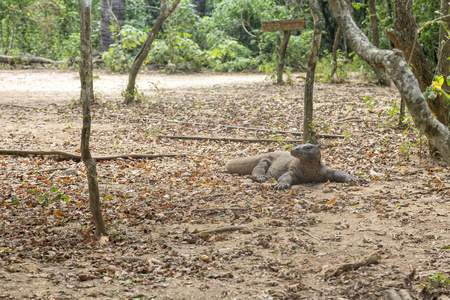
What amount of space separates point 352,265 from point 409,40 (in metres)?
3.03

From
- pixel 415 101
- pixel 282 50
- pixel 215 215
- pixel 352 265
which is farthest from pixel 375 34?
pixel 415 101

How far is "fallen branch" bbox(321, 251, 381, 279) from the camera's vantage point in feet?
11.4

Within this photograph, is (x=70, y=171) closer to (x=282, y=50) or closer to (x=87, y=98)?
(x=87, y=98)

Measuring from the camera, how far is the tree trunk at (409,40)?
4838mm

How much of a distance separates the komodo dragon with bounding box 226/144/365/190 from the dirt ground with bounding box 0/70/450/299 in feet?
0.53

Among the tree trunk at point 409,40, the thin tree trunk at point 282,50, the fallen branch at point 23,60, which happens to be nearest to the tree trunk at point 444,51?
the tree trunk at point 409,40

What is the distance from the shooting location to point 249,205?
17.7ft

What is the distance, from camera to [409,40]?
5461 mm

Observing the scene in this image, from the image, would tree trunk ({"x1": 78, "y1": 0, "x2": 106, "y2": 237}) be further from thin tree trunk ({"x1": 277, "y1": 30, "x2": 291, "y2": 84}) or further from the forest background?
the forest background

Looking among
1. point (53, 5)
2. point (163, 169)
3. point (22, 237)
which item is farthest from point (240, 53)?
point (22, 237)

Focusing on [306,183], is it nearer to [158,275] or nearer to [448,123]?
[448,123]

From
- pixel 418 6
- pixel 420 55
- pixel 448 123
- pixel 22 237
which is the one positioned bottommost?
pixel 22 237

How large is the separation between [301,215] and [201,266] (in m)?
1.56

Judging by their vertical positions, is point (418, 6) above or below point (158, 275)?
above
